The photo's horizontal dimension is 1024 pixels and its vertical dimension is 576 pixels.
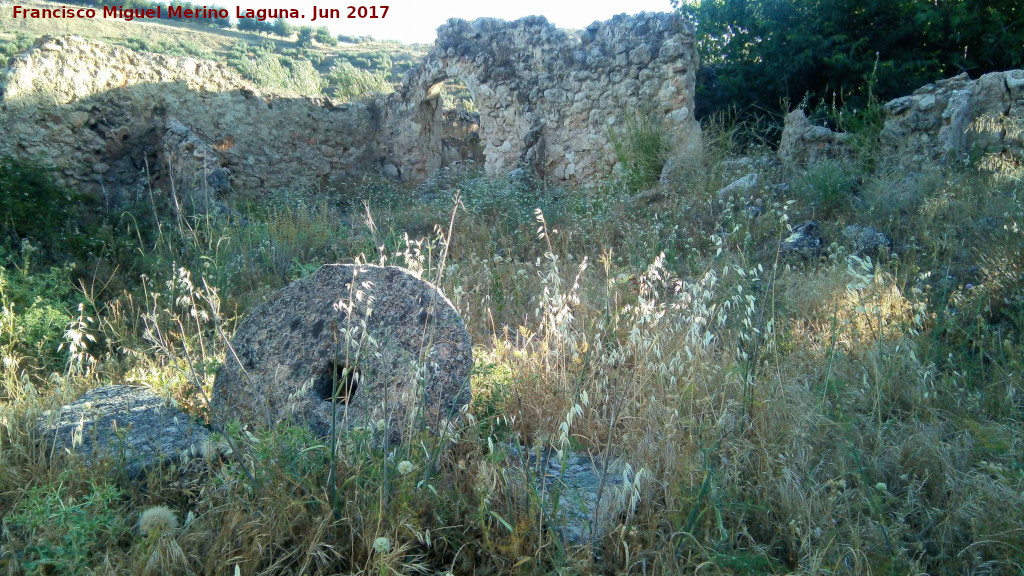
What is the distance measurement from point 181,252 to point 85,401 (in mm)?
3951

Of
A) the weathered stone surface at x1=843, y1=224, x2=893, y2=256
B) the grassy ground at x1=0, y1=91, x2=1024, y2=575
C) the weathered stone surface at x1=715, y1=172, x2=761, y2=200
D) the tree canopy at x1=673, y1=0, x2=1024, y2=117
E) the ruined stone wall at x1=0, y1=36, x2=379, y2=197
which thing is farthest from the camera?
the tree canopy at x1=673, y1=0, x2=1024, y2=117

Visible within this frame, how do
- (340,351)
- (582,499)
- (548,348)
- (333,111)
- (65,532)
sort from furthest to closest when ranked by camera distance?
(333,111) < (548,348) < (340,351) < (582,499) < (65,532)

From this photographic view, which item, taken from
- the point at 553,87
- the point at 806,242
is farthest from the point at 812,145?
the point at 553,87

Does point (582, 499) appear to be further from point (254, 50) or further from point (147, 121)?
point (254, 50)

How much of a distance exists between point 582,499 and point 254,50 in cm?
2787

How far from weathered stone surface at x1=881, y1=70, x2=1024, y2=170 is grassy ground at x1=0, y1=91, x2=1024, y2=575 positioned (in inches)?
46.4

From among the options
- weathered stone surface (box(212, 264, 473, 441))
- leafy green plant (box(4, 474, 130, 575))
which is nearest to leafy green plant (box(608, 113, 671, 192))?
weathered stone surface (box(212, 264, 473, 441))

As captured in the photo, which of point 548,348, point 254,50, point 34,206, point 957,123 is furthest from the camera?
point 254,50

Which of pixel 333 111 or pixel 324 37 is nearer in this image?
pixel 333 111

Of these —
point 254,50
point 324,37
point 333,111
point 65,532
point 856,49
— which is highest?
point 324,37

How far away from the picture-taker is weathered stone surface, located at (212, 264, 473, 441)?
2.70m

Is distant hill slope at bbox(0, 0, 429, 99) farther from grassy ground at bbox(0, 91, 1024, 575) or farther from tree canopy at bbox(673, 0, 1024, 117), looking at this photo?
grassy ground at bbox(0, 91, 1024, 575)

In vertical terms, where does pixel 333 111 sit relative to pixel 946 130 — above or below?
below

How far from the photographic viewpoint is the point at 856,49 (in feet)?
30.8
